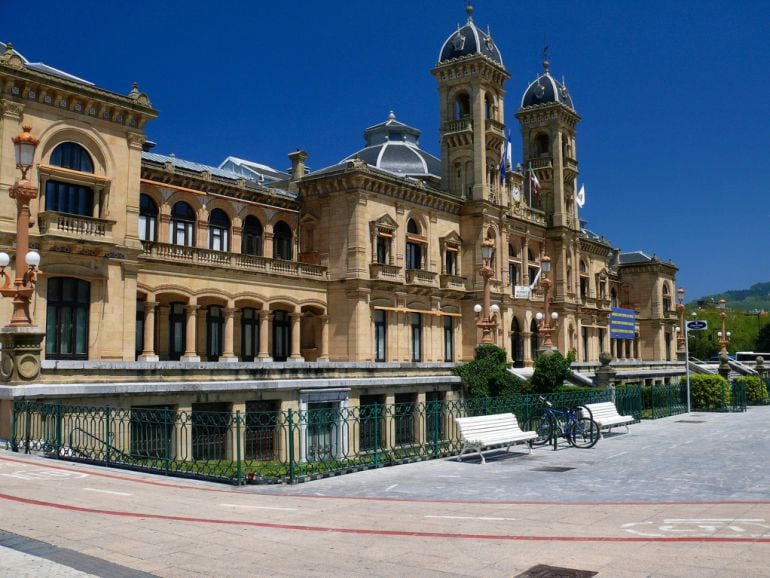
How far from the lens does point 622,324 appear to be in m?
71.7

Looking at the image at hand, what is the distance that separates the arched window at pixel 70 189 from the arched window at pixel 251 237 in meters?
11.3

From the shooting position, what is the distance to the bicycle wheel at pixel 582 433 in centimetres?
2019

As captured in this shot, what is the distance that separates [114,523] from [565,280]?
5318cm

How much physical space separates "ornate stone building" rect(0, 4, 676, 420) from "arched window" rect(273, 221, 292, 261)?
0.38ft

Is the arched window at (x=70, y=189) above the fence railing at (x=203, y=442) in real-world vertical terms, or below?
above

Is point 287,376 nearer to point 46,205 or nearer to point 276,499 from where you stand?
point 46,205

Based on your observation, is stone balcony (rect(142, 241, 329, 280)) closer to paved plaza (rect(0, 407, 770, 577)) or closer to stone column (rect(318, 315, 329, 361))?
stone column (rect(318, 315, 329, 361))

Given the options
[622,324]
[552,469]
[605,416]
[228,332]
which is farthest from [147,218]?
[622,324]

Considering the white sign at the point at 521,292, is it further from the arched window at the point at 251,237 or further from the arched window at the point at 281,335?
the arched window at the point at 251,237

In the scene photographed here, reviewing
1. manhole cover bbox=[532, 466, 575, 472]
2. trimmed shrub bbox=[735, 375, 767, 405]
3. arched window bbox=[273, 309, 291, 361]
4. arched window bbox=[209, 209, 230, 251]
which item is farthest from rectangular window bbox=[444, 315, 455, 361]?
manhole cover bbox=[532, 466, 575, 472]

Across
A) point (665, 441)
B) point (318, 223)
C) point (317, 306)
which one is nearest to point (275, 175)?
point (318, 223)

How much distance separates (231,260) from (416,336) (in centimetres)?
1330

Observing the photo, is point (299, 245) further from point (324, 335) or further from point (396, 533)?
point (396, 533)

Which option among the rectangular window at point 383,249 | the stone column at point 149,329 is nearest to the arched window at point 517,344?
the rectangular window at point 383,249
